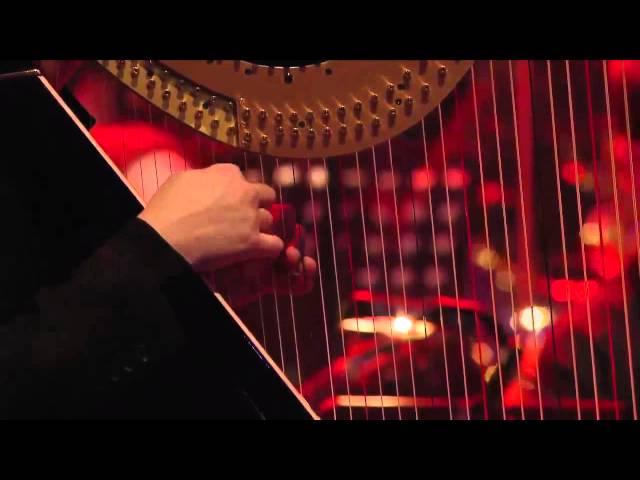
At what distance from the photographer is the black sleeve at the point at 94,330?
1097mm

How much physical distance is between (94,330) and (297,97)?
46 centimetres

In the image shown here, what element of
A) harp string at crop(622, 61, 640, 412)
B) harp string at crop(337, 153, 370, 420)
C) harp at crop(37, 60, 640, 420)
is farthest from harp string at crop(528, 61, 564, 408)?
harp string at crop(337, 153, 370, 420)

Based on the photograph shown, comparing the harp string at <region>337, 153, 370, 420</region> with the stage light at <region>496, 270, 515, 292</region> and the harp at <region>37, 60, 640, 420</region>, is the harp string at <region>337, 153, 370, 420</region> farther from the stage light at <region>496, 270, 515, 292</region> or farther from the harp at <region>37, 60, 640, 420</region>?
the stage light at <region>496, 270, 515, 292</region>

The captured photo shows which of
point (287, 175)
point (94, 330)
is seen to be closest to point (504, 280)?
point (287, 175)

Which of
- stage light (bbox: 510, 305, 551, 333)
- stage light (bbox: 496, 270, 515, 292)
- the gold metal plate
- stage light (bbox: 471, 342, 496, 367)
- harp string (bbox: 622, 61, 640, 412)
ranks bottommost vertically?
stage light (bbox: 471, 342, 496, 367)

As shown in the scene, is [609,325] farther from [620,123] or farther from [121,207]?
[121,207]

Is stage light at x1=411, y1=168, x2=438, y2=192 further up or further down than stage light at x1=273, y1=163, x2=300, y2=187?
further down

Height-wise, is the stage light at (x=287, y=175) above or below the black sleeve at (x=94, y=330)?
above

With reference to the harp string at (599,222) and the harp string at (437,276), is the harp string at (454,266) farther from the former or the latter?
the harp string at (599,222)

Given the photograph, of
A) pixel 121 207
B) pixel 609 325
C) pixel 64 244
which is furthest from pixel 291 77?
pixel 609 325

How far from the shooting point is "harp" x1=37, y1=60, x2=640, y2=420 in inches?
43.7

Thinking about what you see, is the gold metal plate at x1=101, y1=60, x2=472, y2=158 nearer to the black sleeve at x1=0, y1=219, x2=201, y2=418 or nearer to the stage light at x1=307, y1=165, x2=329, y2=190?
the stage light at x1=307, y1=165, x2=329, y2=190

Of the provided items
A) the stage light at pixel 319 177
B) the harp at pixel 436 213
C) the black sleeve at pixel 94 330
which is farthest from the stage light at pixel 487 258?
the black sleeve at pixel 94 330

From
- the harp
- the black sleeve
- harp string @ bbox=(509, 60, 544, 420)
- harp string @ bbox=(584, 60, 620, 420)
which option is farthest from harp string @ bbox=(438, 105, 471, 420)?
the black sleeve
